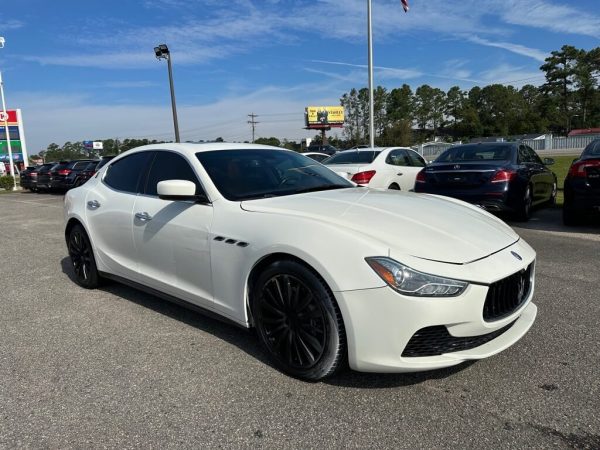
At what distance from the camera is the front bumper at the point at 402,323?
241 centimetres

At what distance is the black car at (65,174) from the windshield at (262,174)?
756 inches

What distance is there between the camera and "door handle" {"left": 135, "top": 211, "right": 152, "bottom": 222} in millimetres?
3854

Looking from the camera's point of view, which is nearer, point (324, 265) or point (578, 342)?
point (324, 265)

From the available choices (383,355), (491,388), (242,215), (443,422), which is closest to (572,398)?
(491,388)

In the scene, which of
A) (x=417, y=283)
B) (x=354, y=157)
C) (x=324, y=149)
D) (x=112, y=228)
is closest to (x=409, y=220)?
(x=417, y=283)

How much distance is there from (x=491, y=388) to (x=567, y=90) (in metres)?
111

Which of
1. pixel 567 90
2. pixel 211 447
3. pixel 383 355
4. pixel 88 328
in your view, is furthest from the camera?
pixel 567 90

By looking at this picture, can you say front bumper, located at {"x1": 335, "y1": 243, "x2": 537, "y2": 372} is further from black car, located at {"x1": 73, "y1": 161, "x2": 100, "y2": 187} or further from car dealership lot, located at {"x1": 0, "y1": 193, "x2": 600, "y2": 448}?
black car, located at {"x1": 73, "y1": 161, "x2": 100, "y2": 187}

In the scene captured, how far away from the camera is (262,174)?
12.4ft

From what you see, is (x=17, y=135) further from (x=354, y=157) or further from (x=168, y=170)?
(x=168, y=170)

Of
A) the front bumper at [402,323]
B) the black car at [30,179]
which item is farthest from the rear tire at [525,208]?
the black car at [30,179]

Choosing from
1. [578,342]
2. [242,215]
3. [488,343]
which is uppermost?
[242,215]

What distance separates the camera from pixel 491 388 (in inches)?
108

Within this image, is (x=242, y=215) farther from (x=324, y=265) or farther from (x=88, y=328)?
(x=88, y=328)
